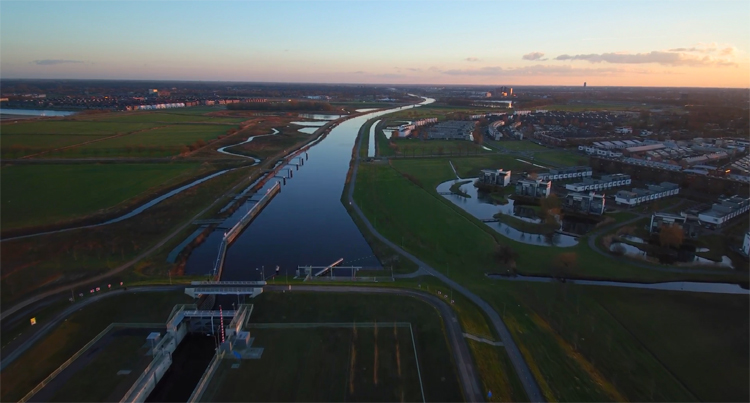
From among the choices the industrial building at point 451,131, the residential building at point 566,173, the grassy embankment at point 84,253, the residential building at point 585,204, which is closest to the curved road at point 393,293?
the grassy embankment at point 84,253

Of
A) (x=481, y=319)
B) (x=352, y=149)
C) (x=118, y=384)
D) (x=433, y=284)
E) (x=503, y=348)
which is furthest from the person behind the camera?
(x=352, y=149)

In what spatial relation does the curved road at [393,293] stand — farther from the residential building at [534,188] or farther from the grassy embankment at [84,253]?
the residential building at [534,188]

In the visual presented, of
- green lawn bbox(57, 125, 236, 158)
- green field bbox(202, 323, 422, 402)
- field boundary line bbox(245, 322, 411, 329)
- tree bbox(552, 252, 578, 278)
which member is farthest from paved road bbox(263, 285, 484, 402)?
green lawn bbox(57, 125, 236, 158)

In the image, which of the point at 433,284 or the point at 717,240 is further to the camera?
the point at 717,240

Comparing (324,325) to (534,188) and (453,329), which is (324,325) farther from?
(534,188)

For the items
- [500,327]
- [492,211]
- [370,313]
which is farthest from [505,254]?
[492,211]

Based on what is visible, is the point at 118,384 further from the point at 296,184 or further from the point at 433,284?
Result: the point at 296,184

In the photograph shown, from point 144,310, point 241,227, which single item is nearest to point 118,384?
point 144,310
